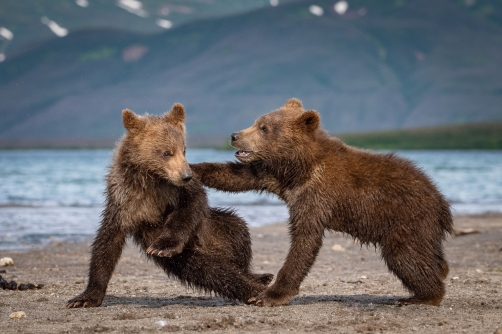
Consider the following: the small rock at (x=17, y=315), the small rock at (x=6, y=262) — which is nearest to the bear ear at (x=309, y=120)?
the small rock at (x=17, y=315)

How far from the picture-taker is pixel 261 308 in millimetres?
6629

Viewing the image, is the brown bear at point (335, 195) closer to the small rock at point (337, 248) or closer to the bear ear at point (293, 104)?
the bear ear at point (293, 104)

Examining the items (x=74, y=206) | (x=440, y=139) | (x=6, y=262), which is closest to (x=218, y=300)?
(x=6, y=262)

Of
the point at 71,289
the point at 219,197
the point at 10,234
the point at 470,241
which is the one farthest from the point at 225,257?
the point at 219,197

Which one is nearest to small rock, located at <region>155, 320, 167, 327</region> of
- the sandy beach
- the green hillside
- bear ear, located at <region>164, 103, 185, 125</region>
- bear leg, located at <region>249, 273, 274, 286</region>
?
the sandy beach

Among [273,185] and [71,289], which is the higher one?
[273,185]

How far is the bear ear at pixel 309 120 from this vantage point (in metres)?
7.16

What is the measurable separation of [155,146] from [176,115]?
1.61ft

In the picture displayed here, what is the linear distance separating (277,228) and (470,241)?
3848 mm

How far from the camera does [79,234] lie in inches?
557

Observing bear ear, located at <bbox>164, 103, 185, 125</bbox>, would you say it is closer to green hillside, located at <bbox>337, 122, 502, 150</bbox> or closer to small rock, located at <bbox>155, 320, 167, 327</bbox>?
small rock, located at <bbox>155, 320, 167, 327</bbox>

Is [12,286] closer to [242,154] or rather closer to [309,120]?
[242,154]

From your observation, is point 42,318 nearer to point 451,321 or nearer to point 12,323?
point 12,323

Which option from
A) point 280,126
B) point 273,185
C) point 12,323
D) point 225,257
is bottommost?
point 12,323
